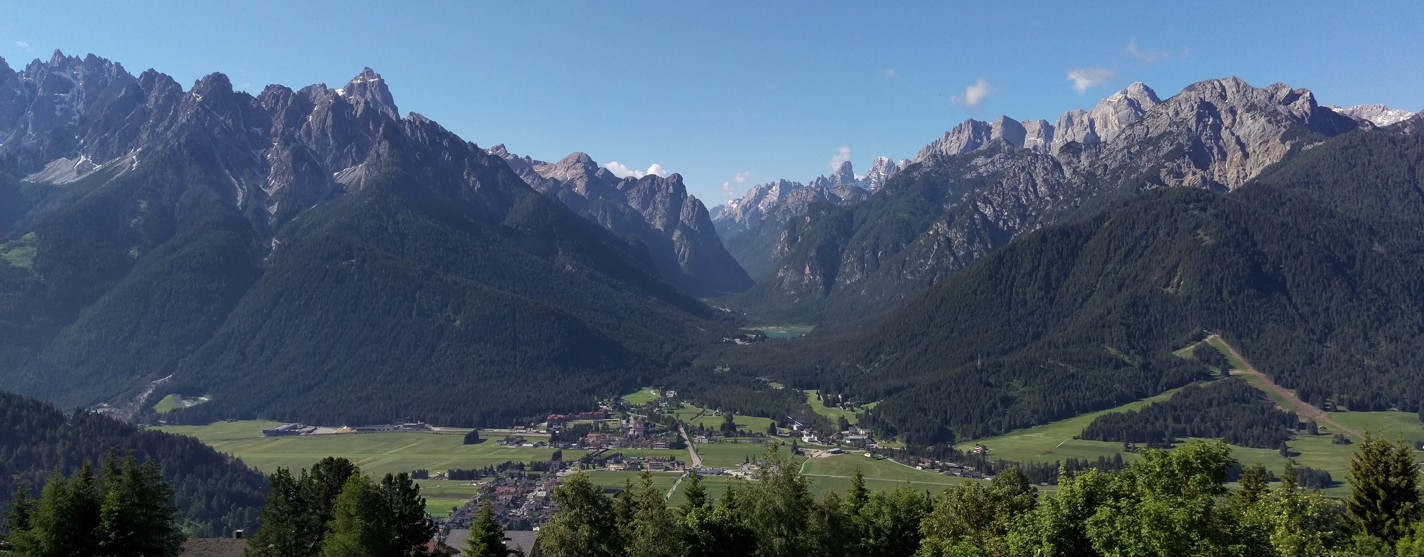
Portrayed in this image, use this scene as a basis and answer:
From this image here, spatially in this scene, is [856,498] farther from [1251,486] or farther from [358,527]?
[358,527]

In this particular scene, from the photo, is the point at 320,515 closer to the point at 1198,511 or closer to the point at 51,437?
the point at 1198,511

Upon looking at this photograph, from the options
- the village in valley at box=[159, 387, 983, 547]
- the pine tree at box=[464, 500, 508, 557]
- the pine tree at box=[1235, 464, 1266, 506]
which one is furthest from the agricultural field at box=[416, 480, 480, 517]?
the pine tree at box=[1235, 464, 1266, 506]

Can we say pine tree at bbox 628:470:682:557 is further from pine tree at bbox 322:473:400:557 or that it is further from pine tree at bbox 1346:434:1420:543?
pine tree at bbox 1346:434:1420:543

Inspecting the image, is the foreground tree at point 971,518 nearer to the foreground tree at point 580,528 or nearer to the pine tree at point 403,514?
the foreground tree at point 580,528

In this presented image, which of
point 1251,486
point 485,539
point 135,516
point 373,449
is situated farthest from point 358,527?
point 373,449

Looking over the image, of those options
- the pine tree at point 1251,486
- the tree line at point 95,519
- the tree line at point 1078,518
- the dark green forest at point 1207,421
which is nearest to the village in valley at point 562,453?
the dark green forest at point 1207,421

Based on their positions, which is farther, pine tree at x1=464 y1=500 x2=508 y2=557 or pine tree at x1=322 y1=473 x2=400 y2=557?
pine tree at x1=322 y1=473 x2=400 y2=557
